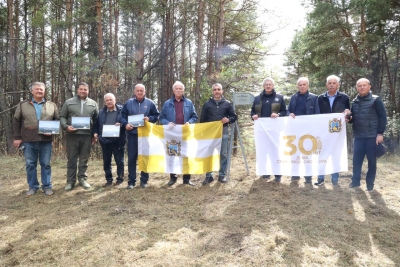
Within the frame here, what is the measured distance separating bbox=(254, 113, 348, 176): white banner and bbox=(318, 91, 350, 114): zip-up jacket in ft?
0.64

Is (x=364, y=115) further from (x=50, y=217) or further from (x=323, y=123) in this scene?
(x=50, y=217)

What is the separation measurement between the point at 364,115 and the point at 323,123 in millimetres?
644

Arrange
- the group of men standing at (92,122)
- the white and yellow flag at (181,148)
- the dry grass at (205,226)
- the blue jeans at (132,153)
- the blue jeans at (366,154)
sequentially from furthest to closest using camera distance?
the white and yellow flag at (181,148), the blue jeans at (132,153), the group of men standing at (92,122), the blue jeans at (366,154), the dry grass at (205,226)

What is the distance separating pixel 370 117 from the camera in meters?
4.53

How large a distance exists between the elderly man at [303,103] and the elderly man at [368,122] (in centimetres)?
67

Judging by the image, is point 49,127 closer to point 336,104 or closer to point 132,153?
point 132,153

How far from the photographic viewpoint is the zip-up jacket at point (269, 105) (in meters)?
5.23

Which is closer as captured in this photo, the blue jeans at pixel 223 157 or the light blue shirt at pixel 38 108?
the light blue shirt at pixel 38 108

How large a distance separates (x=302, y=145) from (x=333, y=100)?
998mm

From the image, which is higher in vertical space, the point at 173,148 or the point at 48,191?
the point at 173,148

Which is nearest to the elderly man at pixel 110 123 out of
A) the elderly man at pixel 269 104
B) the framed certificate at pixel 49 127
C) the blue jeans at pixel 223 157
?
the framed certificate at pixel 49 127

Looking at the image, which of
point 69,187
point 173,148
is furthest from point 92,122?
point 173,148

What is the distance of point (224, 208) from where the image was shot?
4.07 meters

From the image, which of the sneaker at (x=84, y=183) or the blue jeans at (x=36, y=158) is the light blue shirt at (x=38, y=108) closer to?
the blue jeans at (x=36, y=158)
